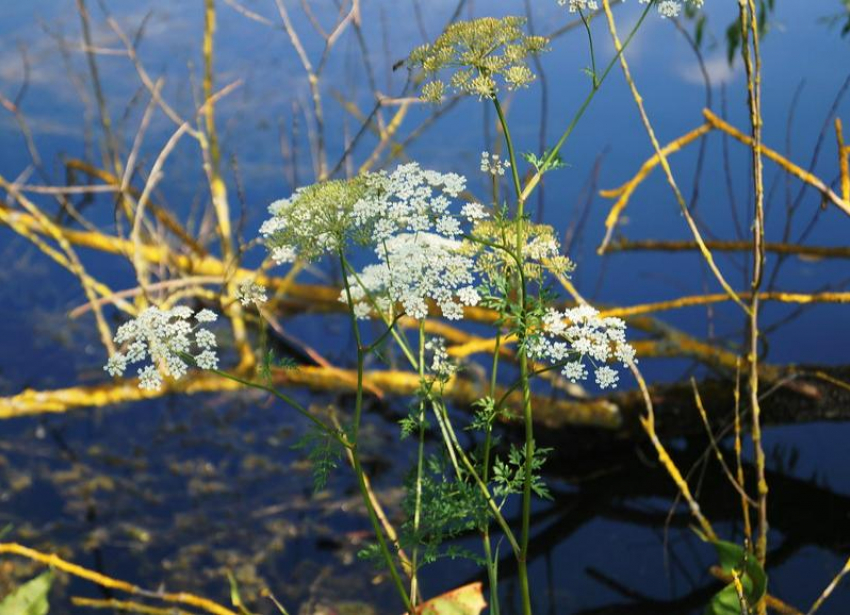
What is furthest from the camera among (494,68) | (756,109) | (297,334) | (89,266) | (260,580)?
(89,266)

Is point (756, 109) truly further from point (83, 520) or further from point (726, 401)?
point (83, 520)

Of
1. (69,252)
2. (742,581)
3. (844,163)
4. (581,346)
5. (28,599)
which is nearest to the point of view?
(581,346)

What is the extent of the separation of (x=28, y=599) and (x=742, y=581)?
119 centimetres

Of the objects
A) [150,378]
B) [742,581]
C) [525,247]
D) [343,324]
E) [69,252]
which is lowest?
[742,581]

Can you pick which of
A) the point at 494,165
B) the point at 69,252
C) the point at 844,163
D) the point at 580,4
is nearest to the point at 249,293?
the point at 494,165

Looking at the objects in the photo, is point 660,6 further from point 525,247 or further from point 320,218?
point 320,218

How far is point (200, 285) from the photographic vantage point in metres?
3.78

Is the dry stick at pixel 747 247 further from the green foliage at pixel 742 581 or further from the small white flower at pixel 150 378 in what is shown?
the small white flower at pixel 150 378

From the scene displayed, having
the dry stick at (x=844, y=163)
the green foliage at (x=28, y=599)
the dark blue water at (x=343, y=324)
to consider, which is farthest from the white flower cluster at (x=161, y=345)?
the dark blue water at (x=343, y=324)

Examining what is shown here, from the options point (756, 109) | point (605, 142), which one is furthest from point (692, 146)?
point (756, 109)

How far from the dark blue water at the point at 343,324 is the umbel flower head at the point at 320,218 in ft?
4.88

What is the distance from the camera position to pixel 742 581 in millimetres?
1690

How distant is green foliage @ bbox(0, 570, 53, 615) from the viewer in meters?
1.87

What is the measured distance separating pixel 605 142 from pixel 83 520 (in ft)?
8.26
